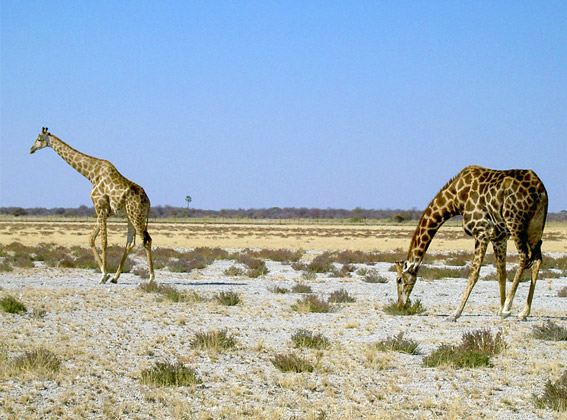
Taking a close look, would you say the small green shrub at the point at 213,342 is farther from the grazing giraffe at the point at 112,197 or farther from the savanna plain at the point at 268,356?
the grazing giraffe at the point at 112,197

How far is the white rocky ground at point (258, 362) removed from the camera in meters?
7.84

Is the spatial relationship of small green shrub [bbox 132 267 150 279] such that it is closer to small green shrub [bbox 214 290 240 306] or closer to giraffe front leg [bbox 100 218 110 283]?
giraffe front leg [bbox 100 218 110 283]

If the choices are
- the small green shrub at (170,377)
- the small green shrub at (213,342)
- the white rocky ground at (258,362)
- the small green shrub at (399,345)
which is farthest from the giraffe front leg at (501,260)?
the small green shrub at (170,377)

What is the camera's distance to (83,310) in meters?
14.8

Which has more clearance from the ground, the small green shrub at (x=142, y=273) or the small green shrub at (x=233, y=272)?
the small green shrub at (x=142, y=273)

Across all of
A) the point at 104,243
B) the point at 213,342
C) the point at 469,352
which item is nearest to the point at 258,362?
the point at 213,342

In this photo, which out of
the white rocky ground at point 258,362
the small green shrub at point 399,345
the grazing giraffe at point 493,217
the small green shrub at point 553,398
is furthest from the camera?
the grazing giraffe at point 493,217

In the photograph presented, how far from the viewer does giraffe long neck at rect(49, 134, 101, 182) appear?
2016cm

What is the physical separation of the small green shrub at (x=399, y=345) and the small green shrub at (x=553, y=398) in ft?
9.28

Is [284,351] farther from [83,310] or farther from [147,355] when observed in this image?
[83,310]

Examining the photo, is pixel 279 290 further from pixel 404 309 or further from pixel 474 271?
pixel 474 271

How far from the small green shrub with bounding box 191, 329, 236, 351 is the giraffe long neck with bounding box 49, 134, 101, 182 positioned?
10.2 meters

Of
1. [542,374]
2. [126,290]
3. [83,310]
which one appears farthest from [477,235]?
[126,290]

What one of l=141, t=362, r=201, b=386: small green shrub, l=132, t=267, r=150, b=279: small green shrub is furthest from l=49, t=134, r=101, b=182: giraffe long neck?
l=141, t=362, r=201, b=386: small green shrub
